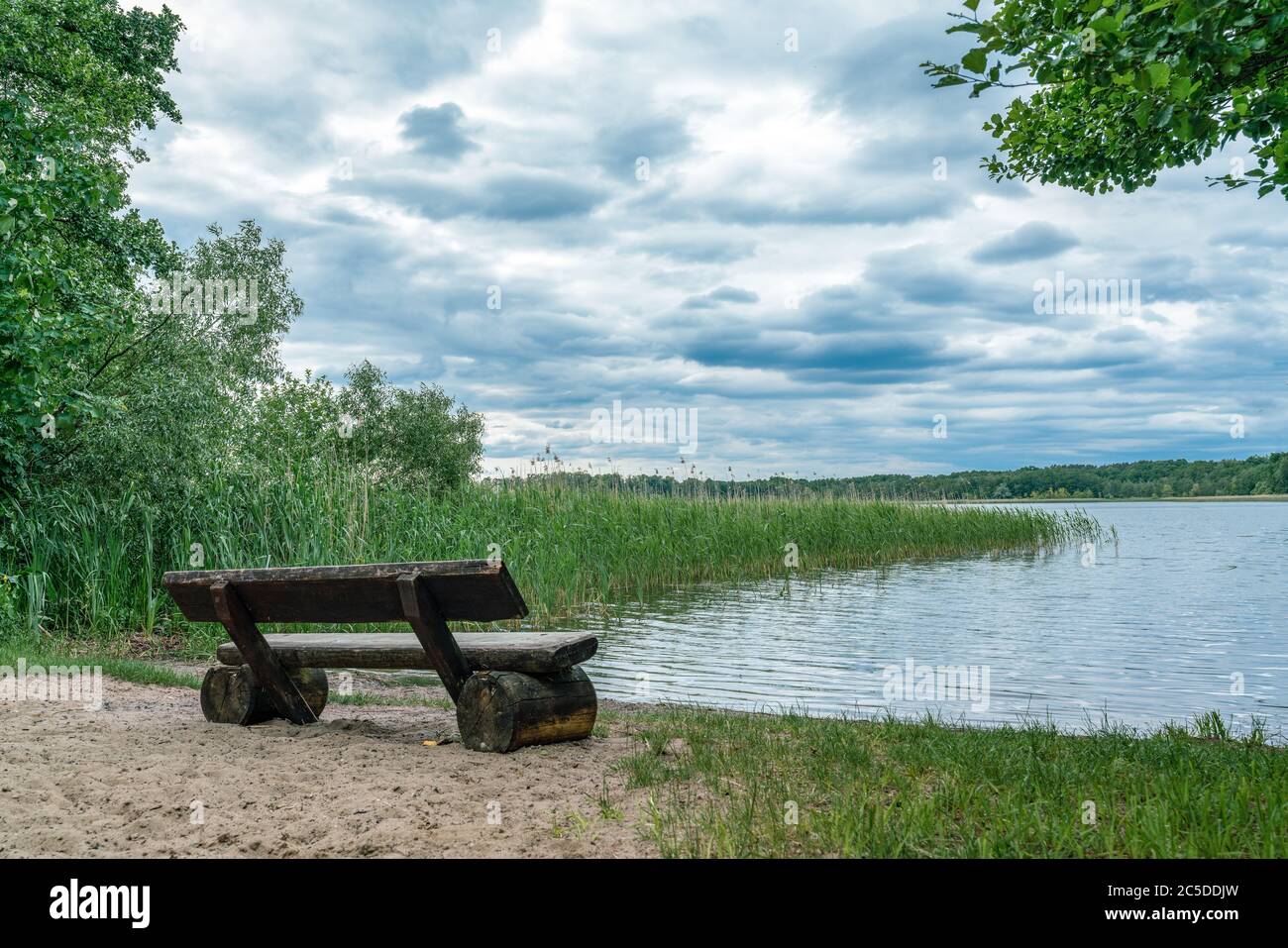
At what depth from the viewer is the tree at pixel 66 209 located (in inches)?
346

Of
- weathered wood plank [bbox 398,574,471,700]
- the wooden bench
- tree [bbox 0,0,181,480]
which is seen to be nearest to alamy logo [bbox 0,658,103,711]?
the wooden bench

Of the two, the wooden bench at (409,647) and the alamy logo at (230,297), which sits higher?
the alamy logo at (230,297)

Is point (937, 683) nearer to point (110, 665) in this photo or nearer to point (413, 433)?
point (110, 665)

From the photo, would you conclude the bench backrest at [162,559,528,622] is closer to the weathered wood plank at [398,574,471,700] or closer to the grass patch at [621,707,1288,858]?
the weathered wood plank at [398,574,471,700]

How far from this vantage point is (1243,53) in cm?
414

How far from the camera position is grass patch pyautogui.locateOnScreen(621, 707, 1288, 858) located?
3369 mm

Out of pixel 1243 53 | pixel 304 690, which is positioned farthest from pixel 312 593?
pixel 1243 53

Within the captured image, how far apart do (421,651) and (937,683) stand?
633 centimetres

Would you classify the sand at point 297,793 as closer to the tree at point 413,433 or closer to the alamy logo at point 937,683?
the alamy logo at point 937,683
